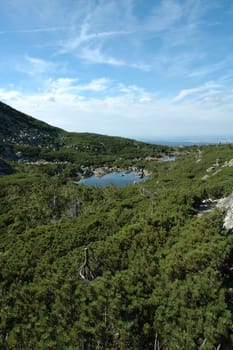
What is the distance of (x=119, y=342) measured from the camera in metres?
9.94

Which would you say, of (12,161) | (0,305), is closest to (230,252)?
(0,305)

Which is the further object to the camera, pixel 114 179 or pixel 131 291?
pixel 114 179

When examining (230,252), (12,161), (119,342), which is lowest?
(12,161)

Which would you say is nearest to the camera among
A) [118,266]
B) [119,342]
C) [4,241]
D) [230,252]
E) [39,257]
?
[119,342]

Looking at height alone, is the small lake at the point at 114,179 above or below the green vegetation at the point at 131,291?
below

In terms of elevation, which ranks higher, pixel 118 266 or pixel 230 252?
pixel 230 252

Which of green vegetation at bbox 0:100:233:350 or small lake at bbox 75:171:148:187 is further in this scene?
small lake at bbox 75:171:148:187

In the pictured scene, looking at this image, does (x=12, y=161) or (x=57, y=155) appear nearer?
(x=12, y=161)

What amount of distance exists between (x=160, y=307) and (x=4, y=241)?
1180 inches

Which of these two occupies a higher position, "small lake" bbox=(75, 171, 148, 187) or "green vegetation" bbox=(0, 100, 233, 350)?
"green vegetation" bbox=(0, 100, 233, 350)

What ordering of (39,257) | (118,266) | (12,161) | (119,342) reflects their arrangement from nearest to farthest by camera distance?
1. (119,342)
2. (118,266)
3. (39,257)
4. (12,161)

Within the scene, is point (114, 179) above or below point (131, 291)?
below

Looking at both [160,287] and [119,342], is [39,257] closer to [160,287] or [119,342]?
[160,287]

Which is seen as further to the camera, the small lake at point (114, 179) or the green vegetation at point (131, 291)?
the small lake at point (114, 179)
